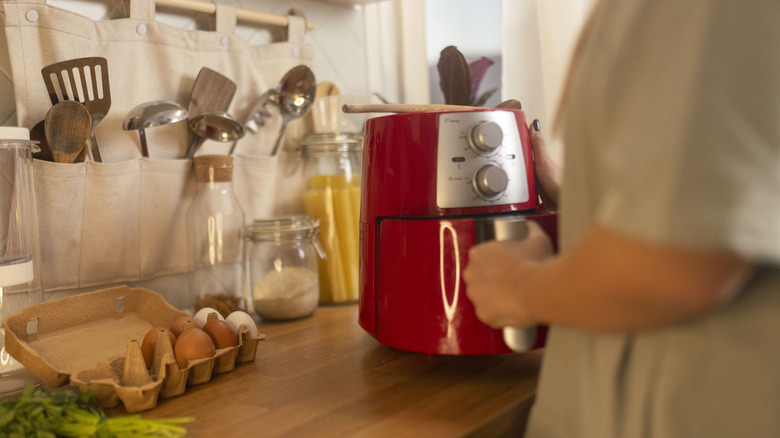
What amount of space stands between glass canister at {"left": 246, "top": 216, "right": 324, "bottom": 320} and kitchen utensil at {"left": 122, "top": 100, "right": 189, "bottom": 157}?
216 mm

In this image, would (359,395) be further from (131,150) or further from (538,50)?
(538,50)

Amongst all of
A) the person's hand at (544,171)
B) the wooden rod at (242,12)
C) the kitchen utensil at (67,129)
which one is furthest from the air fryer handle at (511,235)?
the wooden rod at (242,12)

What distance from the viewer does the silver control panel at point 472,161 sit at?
688mm

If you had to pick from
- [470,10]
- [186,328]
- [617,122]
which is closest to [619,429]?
[617,122]

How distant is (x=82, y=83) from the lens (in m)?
0.88

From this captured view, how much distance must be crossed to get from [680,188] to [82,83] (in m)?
0.81

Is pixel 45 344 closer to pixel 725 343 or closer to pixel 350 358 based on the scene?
pixel 350 358

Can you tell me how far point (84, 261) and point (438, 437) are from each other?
65 cm

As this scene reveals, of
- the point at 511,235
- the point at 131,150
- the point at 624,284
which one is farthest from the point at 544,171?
the point at 131,150

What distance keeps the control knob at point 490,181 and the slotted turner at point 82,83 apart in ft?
1.81

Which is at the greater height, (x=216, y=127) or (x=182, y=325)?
(x=216, y=127)

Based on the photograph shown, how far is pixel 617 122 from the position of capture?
0.40 m

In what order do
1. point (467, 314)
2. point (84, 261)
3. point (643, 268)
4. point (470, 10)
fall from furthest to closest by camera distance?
point (470, 10)
point (84, 261)
point (467, 314)
point (643, 268)

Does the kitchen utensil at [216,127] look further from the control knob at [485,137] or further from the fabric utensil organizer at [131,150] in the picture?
the control knob at [485,137]
